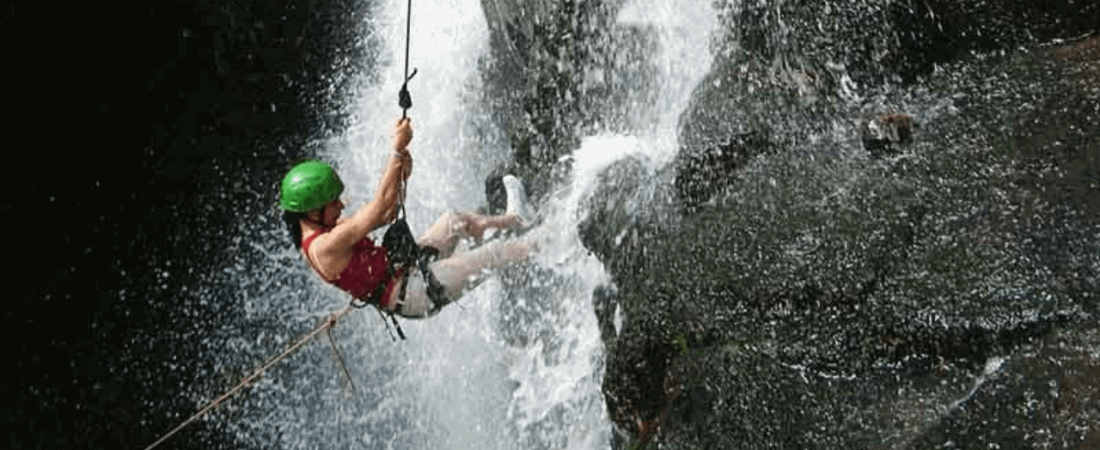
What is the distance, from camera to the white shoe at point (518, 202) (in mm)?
5957

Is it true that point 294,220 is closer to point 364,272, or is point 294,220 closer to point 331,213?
point 331,213

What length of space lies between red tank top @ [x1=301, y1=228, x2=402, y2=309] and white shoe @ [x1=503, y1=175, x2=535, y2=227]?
3.17 feet

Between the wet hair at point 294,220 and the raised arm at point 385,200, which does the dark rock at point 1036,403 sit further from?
the wet hair at point 294,220

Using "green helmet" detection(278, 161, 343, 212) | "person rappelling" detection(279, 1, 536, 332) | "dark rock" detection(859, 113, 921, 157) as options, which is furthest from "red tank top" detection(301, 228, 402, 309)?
"dark rock" detection(859, 113, 921, 157)

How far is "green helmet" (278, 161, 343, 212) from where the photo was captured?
479 cm

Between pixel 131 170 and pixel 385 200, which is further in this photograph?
pixel 131 170

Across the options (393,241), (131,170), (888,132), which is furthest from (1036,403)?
(131,170)

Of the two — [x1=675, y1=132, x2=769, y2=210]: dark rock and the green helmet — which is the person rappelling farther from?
[x1=675, y1=132, x2=769, y2=210]: dark rock

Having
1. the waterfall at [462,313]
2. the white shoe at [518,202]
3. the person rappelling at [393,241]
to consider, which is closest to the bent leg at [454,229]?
the person rappelling at [393,241]

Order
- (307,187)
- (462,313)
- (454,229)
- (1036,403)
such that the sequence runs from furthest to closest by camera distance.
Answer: (462,313)
(454,229)
(307,187)
(1036,403)

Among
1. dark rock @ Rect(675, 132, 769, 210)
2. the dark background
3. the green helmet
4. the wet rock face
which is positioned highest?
the wet rock face

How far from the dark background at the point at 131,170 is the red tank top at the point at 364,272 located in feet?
15.5

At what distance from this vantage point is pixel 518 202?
600cm

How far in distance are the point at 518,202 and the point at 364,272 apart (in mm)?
1264
